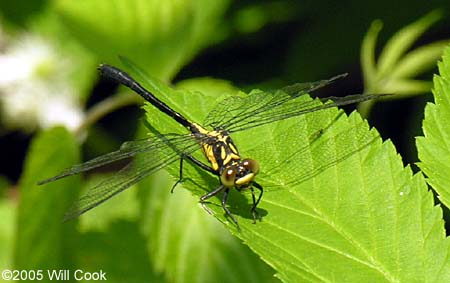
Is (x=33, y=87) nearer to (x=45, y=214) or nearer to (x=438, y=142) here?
(x=45, y=214)

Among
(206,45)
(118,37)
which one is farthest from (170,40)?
(206,45)

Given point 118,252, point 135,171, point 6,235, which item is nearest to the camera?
point 135,171

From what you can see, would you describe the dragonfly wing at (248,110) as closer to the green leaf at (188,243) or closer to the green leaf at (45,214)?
the green leaf at (188,243)

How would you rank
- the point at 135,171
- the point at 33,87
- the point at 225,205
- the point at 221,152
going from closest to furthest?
the point at 225,205 → the point at 221,152 → the point at 135,171 → the point at 33,87

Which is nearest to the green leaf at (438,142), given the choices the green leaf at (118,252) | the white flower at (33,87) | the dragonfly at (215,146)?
the dragonfly at (215,146)

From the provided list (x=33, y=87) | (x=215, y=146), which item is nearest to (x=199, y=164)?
(x=215, y=146)
